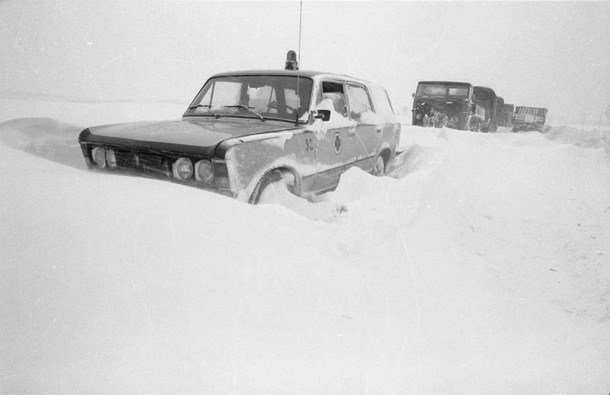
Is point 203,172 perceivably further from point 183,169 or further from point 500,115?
point 500,115

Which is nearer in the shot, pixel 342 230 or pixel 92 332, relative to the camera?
pixel 92 332

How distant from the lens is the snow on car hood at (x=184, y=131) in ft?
6.72

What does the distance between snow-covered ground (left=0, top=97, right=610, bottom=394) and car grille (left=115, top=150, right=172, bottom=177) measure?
1.26 feet

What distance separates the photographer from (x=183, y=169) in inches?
80.0

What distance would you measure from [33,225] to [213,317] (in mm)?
705

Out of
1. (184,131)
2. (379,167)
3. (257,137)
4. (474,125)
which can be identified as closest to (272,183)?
(257,137)

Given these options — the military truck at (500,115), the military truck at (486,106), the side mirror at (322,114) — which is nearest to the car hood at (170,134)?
the side mirror at (322,114)

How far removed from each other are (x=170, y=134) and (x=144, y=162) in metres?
0.23

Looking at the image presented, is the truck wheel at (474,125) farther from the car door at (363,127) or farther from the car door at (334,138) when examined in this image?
the car door at (334,138)

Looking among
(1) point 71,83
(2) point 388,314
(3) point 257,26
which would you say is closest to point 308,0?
(3) point 257,26

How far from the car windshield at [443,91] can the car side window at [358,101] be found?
22.8 ft

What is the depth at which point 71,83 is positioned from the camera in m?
1.33

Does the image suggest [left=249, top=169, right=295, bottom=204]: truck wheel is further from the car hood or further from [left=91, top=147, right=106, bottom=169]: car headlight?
[left=91, top=147, right=106, bottom=169]: car headlight

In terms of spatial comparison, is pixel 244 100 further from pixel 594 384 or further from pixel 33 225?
pixel 594 384
